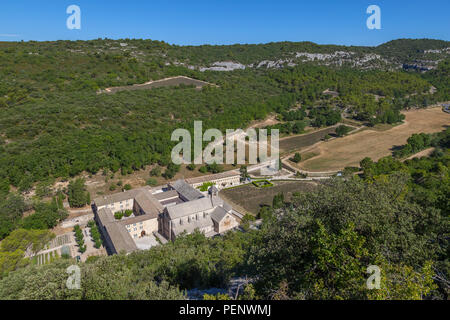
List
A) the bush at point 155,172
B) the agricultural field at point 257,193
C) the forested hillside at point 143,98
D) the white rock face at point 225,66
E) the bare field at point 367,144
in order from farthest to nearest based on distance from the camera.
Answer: the white rock face at point 225,66 → the bare field at point 367,144 → the bush at point 155,172 → the forested hillside at point 143,98 → the agricultural field at point 257,193

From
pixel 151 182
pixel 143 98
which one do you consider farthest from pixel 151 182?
pixel 143 98

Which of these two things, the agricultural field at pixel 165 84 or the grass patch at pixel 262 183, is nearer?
the grass patch at pixel 262 183

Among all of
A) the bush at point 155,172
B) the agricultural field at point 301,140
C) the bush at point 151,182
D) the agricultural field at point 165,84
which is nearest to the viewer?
the bush at point 151,182

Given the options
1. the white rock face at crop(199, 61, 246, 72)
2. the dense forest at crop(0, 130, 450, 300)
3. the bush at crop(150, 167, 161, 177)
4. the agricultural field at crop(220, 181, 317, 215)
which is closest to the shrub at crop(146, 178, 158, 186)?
the bush at crop(150, 167, 161, 177)

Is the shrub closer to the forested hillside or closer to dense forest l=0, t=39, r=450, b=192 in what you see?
the forested hillside

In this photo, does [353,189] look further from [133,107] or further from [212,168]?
[133,107]

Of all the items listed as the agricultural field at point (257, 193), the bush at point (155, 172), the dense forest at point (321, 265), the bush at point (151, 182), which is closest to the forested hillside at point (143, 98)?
the bush at point (155, 172)

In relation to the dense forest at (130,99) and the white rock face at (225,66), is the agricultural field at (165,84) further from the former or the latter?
the white rock face at (225,66)

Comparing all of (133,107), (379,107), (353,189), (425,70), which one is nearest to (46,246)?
(353,189)
